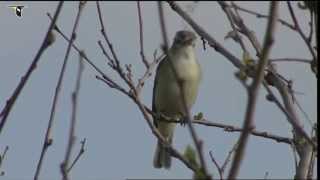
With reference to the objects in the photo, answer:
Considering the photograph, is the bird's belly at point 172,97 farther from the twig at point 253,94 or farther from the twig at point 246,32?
the twig at point 253,94

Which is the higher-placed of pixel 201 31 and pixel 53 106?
pixel 201 31

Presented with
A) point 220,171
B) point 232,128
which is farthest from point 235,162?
point 232,128

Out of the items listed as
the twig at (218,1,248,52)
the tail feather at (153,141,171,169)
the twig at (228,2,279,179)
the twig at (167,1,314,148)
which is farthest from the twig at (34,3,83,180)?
the tail feather at (153,141,171,169)

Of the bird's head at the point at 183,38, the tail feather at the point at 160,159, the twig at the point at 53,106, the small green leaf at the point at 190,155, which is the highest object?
the bird's head at the point at 183,38

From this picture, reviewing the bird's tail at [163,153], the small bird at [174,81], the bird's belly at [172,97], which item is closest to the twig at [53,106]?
the bird's tail at [163,153]

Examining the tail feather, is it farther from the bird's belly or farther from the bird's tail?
the bird's belly

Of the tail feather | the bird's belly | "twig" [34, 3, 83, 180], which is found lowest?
"twig" [34, 3, 83, 180]

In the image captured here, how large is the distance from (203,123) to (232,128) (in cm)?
37

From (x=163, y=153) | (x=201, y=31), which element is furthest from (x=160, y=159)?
(x=201, y=31)

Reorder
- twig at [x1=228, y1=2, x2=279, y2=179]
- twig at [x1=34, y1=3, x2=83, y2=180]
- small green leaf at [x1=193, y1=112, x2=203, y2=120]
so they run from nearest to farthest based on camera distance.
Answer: twig at [x1=228, y1=2, x2=279, y2=179] → twig at [x1=34, y1=3, x2=83, y2=180] → small green leaf at [x1=193, y1=112, x2=203, y2=120]

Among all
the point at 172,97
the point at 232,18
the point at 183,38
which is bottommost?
the point at 232,18

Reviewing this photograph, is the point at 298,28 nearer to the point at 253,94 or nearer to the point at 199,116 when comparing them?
the point at 253,94

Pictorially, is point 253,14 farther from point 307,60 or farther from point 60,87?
point 60,87

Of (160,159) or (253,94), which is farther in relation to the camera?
(160,159)
